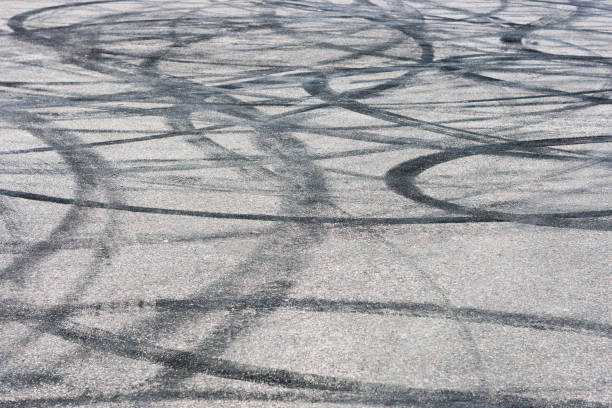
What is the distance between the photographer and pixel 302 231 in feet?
20.1

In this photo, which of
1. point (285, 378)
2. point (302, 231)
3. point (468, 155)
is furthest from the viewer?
point (468, 155)

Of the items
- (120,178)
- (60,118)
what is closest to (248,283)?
(120,178)

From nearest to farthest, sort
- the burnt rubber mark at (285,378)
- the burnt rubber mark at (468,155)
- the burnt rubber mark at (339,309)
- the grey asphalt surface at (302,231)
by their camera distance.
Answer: the burnt rubber mark at (285,378)
the grey asphalt surface at (302,231)
the burnt rubber mark at (339,309)
the burnt rubber mark at (468,155)

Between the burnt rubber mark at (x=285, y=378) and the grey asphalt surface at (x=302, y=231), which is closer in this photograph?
the burnt rubber mark at (x=285, y=378)

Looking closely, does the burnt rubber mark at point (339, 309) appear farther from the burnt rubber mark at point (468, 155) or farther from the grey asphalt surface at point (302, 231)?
the burnt rubber mark at point (468, 155)

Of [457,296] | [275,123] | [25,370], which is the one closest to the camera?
[25,370]

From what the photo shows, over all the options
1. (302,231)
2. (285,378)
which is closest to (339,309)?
(285,378)

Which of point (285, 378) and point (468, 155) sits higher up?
point (285, 378)

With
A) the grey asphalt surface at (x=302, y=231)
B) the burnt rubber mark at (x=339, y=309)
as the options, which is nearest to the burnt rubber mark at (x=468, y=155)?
the grey asphalt surface at (x=302, y=231)

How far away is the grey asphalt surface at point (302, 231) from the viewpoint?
4.28m

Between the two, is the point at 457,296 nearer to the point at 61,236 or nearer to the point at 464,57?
the point at 61,236

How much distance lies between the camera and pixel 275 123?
9.09 meters

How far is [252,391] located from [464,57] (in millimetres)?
9841

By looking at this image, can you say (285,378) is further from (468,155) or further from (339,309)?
(468,155)
